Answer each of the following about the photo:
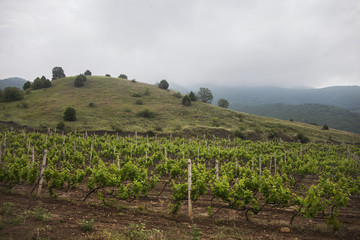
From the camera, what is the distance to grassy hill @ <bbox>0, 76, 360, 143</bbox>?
152 ft

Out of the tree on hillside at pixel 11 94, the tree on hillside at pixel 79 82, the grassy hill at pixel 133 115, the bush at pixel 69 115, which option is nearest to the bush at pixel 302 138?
the grassy hill at pixel 133 115

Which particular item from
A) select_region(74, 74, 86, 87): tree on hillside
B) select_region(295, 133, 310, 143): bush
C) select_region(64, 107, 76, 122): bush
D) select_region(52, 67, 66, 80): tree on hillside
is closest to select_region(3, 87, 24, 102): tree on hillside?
select_region(74, 74, 86, 87): tree on hillside

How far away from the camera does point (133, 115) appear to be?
2211 inches

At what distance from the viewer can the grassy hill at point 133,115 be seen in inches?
1822

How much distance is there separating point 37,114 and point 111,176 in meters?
50.6

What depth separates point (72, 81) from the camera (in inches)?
3248

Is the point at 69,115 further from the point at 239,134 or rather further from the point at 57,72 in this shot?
the point at 57,72

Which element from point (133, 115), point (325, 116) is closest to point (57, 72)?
point (133, 115)

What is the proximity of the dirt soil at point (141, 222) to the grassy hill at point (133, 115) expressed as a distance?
3541 cm

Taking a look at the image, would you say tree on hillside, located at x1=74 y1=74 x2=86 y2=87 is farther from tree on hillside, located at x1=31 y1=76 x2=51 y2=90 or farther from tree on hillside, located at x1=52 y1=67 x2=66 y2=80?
tree on hillside, located at x1=52 y1=67 x2=66 y2=80

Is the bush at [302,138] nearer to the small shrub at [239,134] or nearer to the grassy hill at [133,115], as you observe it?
the grassy hill at [133,115]

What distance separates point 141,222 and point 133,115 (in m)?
50.4

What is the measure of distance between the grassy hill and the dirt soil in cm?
3541

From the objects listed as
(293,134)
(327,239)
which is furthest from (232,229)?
(293,134)
